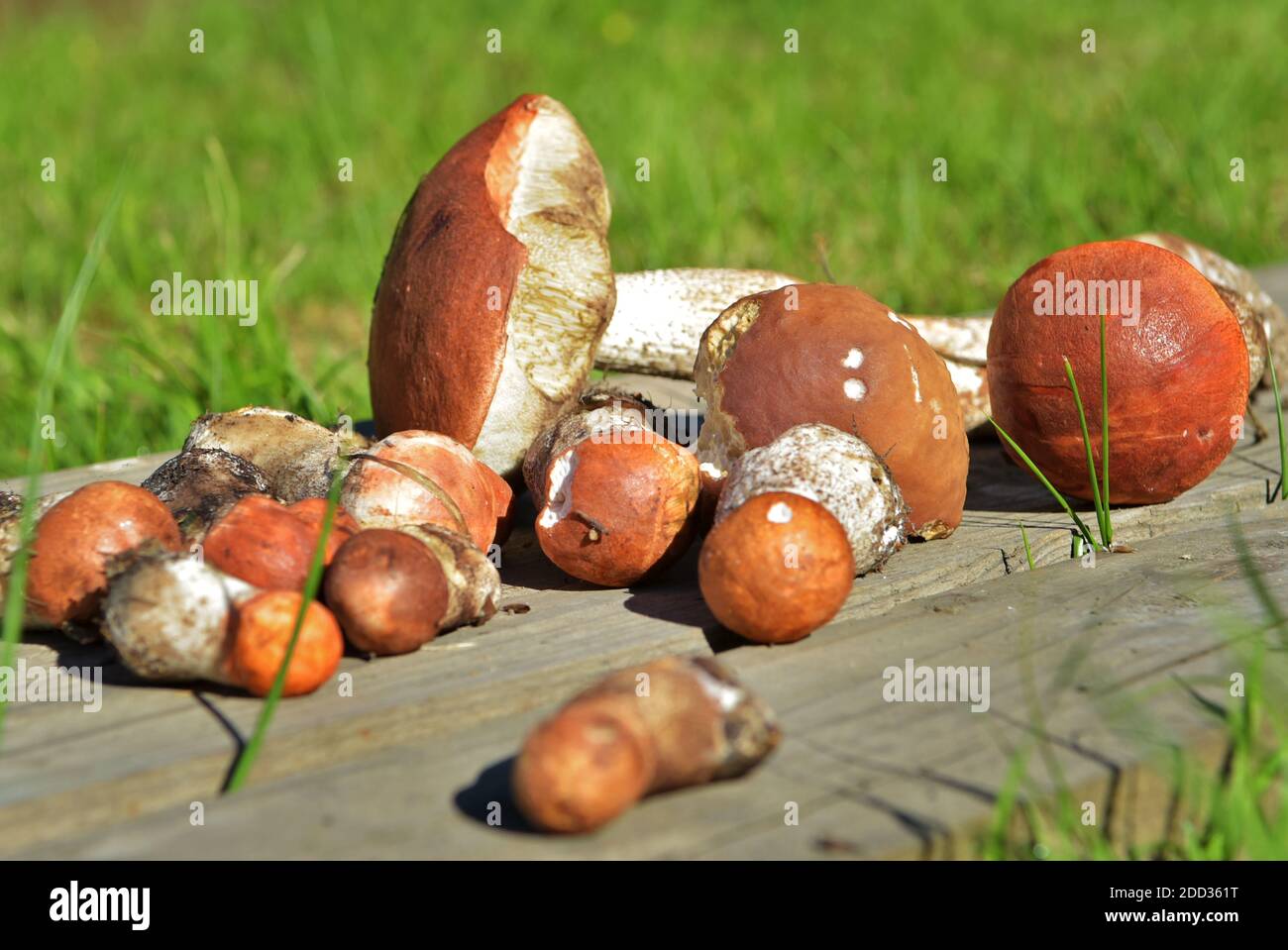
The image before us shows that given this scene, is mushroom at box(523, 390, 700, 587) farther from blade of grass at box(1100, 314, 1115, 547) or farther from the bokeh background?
the bokeh background

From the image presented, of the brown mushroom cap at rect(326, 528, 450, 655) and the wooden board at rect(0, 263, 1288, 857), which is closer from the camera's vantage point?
the wooden board at rect(0, 263, 1288, 857)

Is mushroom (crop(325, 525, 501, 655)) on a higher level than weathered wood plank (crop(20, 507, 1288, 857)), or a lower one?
higher

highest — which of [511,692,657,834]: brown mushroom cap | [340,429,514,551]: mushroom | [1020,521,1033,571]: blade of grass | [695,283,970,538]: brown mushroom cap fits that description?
[695,283,970,538]: brown mushroom cap

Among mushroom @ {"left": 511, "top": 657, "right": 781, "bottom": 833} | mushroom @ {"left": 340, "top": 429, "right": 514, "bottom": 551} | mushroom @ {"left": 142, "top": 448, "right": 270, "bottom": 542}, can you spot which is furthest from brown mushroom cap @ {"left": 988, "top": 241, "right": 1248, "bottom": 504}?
mushroom @ {"left": 142, "top": 448, "right": 270, "bottom": 542}

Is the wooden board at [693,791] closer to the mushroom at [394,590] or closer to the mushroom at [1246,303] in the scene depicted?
the mushroom at [394,590]

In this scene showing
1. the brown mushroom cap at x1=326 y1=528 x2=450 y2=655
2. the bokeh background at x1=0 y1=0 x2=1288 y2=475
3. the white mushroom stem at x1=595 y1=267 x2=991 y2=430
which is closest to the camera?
the brown mushroom cap at x1=326 y1=528 x2=450 y2=655

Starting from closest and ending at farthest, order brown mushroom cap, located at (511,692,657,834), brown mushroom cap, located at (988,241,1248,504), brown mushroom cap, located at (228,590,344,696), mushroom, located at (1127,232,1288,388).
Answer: brown mushroom cap, located at (511,692,657,834) < brown mushroom cap, located at (228,590,344,696) < brown mushroom cap, located at (988,241,1248,504) < mushroom, located at (1127,232,1288,388)
